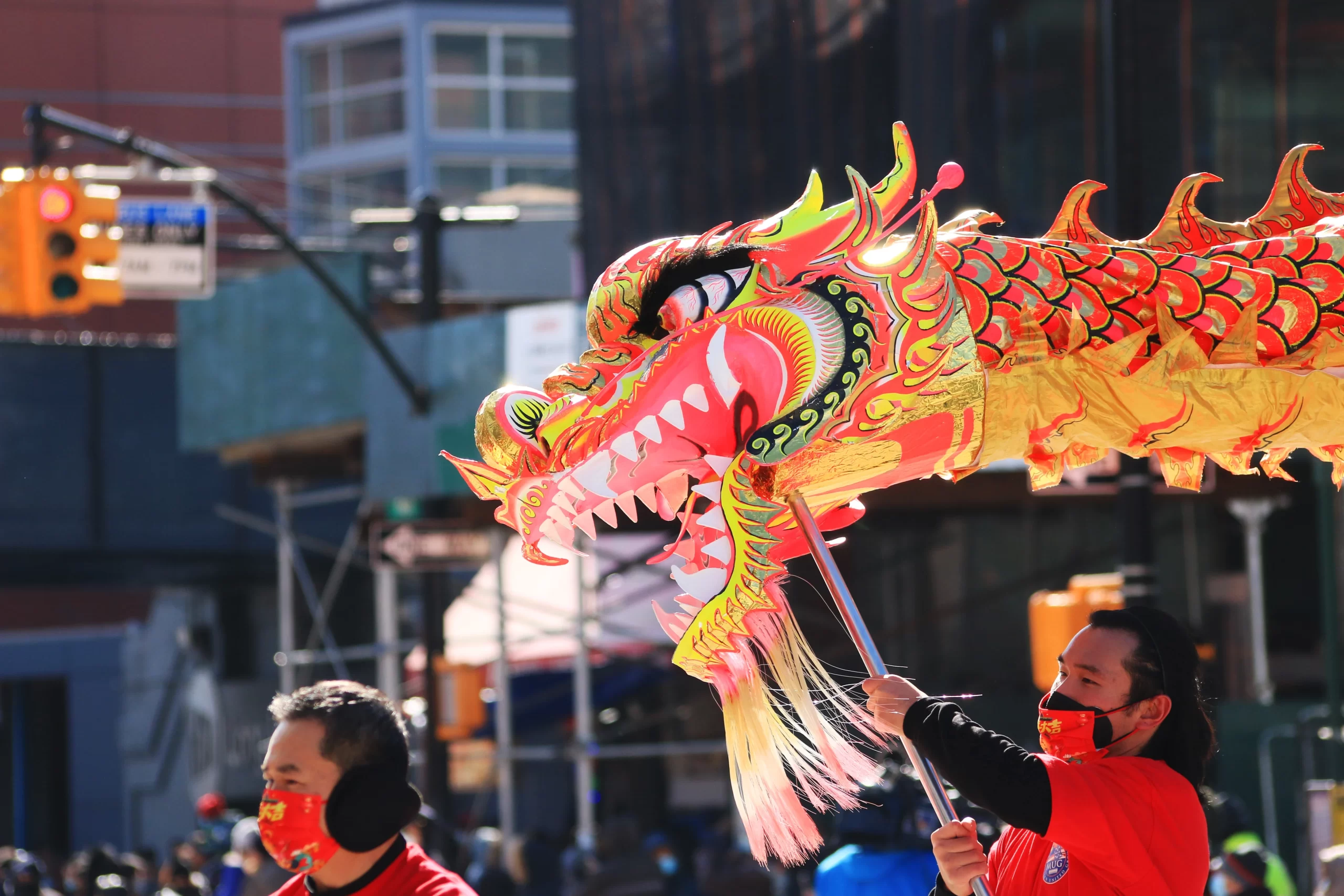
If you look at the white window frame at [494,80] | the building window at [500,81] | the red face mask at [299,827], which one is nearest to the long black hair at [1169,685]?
the red face mask at [299,827]

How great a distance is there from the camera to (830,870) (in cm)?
590

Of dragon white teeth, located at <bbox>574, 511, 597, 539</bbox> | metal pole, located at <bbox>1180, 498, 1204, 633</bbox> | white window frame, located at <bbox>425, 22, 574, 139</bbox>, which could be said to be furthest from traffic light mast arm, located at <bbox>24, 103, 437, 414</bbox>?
white window frame, located at <bbox>425, 22, 574, 139</bbox>

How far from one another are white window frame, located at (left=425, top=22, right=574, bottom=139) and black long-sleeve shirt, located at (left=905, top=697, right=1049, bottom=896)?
3440cm

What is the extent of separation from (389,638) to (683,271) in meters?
15.3

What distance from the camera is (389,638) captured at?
61.3 feet

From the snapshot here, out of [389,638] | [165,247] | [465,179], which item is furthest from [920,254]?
[465,179]

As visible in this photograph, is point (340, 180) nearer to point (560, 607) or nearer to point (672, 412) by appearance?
point (560, 607)

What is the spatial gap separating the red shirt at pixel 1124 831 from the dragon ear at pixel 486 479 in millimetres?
1155

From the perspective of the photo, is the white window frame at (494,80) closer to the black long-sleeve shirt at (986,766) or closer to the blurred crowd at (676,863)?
the blurred crowd at (676,863)

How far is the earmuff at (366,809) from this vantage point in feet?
11.9

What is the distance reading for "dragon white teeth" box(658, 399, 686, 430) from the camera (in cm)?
365

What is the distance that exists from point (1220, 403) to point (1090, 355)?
0.94 feet

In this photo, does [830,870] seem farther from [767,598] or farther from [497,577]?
[497,577]

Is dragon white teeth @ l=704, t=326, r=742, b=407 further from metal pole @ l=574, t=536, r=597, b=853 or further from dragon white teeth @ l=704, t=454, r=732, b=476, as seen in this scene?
metal pole @ l=574, t=536, r=597, b=853
